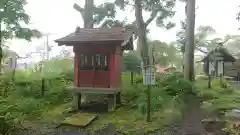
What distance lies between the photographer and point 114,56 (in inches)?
447

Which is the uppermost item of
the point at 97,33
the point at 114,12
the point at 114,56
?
the point at 114,12

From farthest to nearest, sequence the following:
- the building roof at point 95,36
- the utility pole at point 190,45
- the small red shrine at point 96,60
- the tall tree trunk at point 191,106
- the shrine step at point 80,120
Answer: the utility pole at point 190,45 < the small red shrine at point 96,60 < the building roof at point 95,36 < the shrine step at point 80,120 < the tall tree trunk at point 191,106

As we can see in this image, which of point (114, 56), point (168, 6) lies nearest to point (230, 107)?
point (114, 56)

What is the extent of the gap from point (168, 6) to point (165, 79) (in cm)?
608

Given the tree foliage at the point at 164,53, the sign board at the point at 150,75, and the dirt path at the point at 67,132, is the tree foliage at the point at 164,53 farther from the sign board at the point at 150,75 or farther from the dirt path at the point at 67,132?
the dirt path at the point at 67,132

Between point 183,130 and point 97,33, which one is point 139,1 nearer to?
point 97,33

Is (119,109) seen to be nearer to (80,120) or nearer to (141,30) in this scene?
(80,120)

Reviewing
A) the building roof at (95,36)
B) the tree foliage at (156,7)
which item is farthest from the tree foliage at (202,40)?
the building roof at (95,36)

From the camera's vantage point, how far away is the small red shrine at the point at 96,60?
1121cm

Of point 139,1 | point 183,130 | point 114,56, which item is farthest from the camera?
point 139,1

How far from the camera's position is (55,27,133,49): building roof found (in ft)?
36.2

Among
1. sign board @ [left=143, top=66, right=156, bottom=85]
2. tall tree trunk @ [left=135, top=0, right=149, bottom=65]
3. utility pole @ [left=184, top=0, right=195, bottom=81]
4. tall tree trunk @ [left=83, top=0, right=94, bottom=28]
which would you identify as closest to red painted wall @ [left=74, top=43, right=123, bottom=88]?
sign board @ [left=143, top=66, right=156, bottom=85]

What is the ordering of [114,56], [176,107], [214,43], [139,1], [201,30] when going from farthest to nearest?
1. [201,30]
2. [214,43]
3. [139,1]
4. [114,56]
5. [176,107]

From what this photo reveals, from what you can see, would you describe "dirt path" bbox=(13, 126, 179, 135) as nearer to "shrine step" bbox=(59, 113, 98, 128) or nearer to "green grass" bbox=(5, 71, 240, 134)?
"green grass" bbox=(5, 71, 240, 134)
